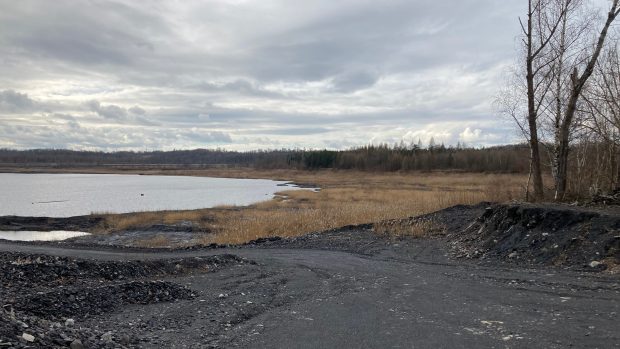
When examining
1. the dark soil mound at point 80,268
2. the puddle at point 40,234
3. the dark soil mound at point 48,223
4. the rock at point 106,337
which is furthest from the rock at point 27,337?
the dark soil mound at point 48,223

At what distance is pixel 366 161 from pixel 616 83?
105 m

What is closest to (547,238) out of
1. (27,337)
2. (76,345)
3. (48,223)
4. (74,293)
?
(74,293)

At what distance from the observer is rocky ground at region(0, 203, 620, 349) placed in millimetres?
6719

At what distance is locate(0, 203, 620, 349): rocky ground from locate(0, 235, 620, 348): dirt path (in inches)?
1.1

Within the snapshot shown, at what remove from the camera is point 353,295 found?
9.73 m

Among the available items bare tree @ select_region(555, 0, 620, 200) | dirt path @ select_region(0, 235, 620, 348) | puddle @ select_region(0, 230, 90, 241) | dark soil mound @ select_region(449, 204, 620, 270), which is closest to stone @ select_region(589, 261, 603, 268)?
dark soil mound @ select_region(449, 204, 620, 270)

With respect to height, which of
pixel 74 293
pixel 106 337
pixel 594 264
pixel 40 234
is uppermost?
pixel 594 264

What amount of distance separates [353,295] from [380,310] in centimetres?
130

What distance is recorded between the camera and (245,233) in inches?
928

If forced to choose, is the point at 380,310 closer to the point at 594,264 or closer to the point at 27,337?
the point at 27,337

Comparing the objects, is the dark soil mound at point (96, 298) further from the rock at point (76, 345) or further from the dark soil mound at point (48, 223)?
the dark soil mound at point (48, 223)

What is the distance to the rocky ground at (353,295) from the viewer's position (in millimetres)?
6719

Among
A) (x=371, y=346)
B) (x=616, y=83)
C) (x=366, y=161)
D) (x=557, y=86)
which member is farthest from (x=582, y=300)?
(x=366, y=161)

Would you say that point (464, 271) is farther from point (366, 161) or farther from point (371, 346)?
point (366, 161)
